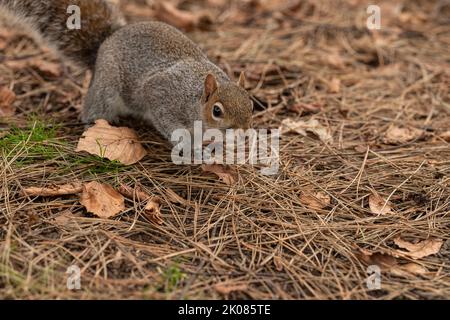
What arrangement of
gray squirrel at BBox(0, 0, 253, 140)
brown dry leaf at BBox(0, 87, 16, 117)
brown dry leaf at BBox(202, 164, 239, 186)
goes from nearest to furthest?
1. brown dry leaf at BBox(202, 164, 239, 186)
2. gray squirrel at BBox(0, 0, 253, 140)
3. brown dry leaf at BBox(0, 87, 16, 117)

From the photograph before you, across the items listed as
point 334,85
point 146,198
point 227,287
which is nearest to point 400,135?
point 334,85

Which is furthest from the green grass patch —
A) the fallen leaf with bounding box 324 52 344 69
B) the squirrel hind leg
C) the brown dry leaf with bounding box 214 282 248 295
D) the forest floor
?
the fallen leaf with bounding box 324 52 344 69

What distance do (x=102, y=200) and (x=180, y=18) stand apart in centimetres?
243

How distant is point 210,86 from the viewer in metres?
2.55

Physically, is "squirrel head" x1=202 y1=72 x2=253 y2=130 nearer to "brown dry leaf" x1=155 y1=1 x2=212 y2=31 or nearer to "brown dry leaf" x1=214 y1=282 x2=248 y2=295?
"brown dry leaf" x1=214 y1=282 x2=248 y2=295

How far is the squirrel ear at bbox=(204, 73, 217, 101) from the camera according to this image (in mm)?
2523

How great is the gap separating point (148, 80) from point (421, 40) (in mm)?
2505

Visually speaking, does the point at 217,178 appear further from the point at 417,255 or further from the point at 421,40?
the point at 421,40

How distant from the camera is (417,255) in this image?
85.8 inches

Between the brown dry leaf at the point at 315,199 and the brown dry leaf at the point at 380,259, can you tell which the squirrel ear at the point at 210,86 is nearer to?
the brown dry leaf at the point at 315,199

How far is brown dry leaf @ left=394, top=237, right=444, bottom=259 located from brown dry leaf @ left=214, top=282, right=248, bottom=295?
691 mm

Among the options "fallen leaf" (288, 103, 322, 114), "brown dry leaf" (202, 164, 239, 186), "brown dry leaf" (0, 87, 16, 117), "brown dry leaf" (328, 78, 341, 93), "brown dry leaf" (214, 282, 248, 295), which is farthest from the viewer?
"brown dry leaf" (328, 78, 341, 93)

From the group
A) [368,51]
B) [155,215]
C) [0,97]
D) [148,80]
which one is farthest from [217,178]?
[368,51]

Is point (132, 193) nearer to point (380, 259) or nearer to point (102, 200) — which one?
point (102, 200)
